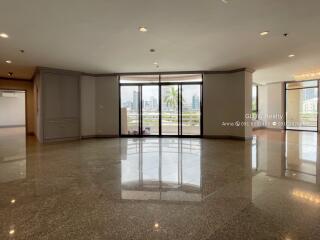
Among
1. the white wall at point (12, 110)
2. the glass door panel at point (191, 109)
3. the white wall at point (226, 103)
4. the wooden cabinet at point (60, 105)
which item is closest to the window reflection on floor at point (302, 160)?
the white wall at point (226, 103)

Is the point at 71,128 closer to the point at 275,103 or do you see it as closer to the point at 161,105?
the point at 161,105

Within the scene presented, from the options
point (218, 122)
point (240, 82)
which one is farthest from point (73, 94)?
point (240, 82)

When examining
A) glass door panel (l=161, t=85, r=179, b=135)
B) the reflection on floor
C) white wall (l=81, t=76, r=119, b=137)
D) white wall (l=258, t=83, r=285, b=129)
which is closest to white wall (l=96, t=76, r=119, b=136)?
white wall (l=81, t=76, r=119, b=137)

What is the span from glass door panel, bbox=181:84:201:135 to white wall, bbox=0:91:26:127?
12.8 meters

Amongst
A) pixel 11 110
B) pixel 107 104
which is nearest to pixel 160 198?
pixel 107 104

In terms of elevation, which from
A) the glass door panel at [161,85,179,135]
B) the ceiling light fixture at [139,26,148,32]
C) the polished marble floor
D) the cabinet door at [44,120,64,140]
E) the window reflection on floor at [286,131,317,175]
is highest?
the ceiling light fixture at [139,26,148,32]

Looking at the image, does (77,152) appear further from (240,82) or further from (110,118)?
(240,82)

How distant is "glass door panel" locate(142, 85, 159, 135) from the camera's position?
958 centimetres

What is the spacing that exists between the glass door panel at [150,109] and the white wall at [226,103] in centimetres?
216

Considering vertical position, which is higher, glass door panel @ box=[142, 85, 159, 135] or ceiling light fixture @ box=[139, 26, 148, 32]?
ceiling light fixture @ box=[139, 26, 148, 32]

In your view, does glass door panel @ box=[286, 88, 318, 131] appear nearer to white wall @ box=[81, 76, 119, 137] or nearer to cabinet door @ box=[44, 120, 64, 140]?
white wall @ box=[81, 76, 119, 137]

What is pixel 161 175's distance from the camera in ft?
13.1

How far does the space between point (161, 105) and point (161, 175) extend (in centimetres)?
580

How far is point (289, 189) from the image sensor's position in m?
3.26
